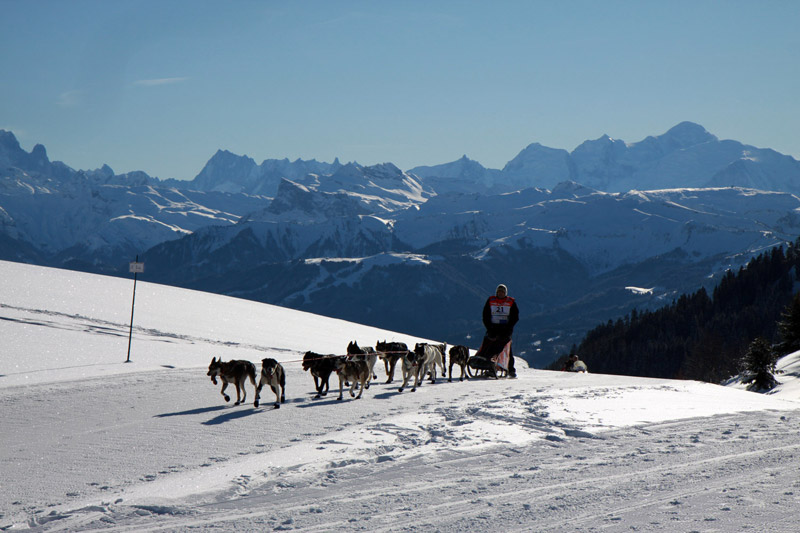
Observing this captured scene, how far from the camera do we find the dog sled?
22.1 metres

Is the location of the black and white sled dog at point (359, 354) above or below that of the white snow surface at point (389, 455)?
above

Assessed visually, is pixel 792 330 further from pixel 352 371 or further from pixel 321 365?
pixel 321 365

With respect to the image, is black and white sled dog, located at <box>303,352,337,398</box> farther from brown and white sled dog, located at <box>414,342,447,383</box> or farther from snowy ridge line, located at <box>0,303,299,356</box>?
snowy ridge line, located at <box>0,303,299,356</box>

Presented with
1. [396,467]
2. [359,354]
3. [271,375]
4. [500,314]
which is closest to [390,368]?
[359,354]

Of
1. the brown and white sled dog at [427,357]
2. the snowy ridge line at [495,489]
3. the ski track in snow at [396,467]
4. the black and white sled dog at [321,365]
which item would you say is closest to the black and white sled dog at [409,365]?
the brown and white sled dog at [427,357]

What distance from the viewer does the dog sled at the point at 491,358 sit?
72.6 feet

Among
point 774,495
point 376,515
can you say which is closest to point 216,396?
point 376,515

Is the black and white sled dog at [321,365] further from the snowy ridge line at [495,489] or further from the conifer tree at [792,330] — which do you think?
the conifer tree at [792,330]

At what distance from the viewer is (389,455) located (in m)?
11.1

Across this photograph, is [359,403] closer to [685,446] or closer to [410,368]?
[410,368]

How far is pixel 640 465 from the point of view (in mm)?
10680

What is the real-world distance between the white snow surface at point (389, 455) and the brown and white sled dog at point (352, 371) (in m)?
0.64

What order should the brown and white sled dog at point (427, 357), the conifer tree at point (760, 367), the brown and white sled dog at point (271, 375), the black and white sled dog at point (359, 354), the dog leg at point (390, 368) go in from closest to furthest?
1. the brown and white sled dog at point (271, 375)
2. the black and white sled dog at point (359, 354)
3. the brown and white sled dog at point (427, 357)
4. the dog leg at point (390, 368)
5. the conifer tree at point (760, 367)

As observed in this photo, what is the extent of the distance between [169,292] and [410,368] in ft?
94.5
